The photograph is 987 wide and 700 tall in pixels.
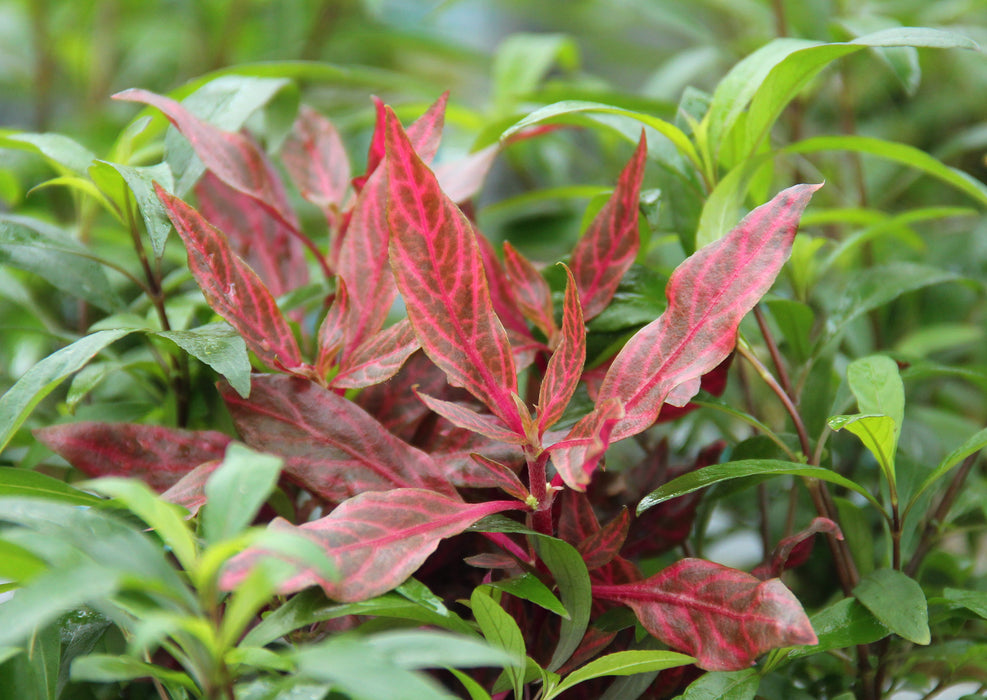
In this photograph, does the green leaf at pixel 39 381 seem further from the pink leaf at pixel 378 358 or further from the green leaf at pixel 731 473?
the green leaf at pixel 731 473

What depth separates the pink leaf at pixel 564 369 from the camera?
0.36 meters

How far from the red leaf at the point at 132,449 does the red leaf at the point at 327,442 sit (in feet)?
0.18

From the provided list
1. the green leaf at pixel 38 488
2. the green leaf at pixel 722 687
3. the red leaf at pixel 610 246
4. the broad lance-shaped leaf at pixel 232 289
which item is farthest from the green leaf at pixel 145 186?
the green leaf at pixel 722 687

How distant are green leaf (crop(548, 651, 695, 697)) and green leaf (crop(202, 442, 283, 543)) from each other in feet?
0.54

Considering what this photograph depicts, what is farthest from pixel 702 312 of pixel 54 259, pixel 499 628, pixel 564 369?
pixel 54 259

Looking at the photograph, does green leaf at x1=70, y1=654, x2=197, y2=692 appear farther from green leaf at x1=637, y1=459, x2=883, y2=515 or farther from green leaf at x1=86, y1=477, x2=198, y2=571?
green leaf at x1=637, y1=459, x2=883, y2=515

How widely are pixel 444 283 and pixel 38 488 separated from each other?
0.24 metres

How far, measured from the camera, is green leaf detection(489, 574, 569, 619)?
1.13 ft

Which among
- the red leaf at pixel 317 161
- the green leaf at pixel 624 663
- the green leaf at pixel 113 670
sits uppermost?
the red leaf at pixel 317 161

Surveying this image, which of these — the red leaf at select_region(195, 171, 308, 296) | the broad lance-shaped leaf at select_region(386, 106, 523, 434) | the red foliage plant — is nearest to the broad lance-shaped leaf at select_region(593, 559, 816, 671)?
the red foliage plant

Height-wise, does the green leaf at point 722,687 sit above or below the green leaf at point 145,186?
below

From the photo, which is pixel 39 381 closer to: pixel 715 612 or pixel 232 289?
pixel 232 289

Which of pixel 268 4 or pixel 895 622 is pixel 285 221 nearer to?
pixel 895 622

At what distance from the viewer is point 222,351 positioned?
0.37 metres
